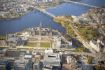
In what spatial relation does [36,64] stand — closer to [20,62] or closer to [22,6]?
[20,62]

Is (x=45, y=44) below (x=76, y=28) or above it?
below

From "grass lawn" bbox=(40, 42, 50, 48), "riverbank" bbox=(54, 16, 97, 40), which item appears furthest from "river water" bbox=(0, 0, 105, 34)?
"grass lawn" bbox=(40, 42, 50, 48)

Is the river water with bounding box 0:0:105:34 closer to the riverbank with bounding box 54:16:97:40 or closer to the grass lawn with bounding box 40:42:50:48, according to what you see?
the riverbank with bounding box 54:16:97:40

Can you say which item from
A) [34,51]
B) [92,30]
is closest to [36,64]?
[34,51]

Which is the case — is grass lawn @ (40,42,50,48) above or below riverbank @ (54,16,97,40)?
below

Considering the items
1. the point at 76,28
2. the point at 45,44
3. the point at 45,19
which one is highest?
the point at 45,19

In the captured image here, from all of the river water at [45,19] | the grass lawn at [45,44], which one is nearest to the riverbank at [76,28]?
the river water at [45,19]

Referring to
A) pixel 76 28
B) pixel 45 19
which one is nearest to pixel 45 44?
pixel 45 19

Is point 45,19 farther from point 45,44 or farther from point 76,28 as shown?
point 76,28

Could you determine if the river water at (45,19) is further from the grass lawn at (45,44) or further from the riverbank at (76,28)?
the grass lawn at (45,44)
